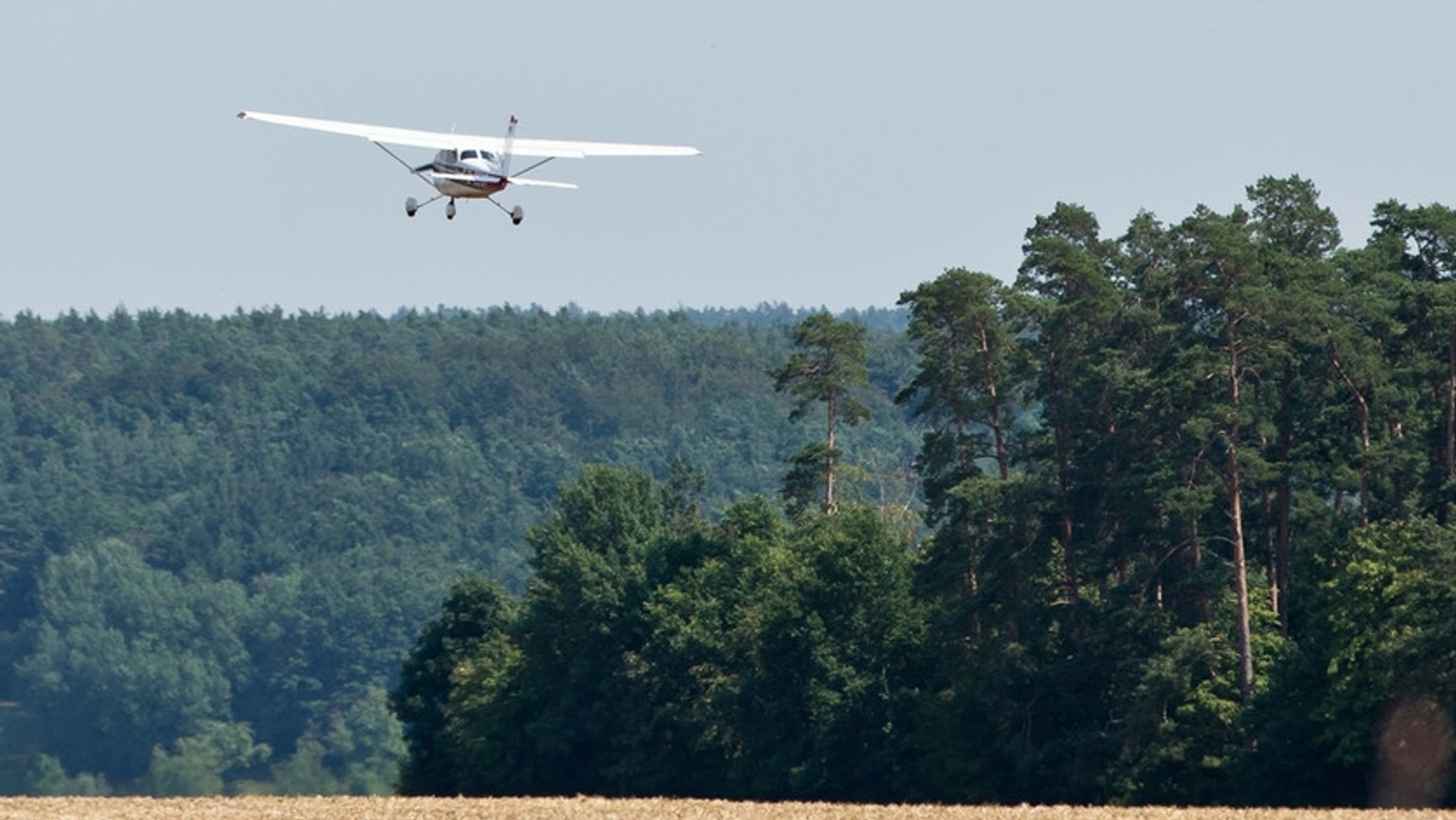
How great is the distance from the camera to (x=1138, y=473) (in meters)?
70.7

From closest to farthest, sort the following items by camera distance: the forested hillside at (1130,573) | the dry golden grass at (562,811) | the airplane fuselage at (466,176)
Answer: the dry golden grass at (562,811), the airplane fuselage at (466,176), the forested hillside at (1130,573)

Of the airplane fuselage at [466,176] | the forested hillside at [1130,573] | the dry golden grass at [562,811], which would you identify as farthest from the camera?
the forested hillside at [1130,573]

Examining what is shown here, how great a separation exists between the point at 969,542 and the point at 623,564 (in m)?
27.4

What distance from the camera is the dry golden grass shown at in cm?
4881

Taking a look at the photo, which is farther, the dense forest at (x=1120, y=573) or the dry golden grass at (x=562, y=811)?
the dense forest at (x=1120, y=573)

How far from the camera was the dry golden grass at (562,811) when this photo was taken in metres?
48.8

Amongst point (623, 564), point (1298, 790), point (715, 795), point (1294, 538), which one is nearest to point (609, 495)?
point (623, 564)

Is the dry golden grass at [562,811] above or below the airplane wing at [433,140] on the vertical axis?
below

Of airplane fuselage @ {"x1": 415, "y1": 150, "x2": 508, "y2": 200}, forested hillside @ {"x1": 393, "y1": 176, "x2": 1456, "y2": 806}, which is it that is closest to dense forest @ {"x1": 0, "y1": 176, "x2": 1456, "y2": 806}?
forested hillside @ {"x1": 393, "y1": 176, "x2": 1456, "y2": 806}

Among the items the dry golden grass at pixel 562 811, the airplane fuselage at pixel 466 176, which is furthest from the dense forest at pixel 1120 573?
the airplane fuselage at pixel 466 176

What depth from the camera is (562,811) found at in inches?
2036

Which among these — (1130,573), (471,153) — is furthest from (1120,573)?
(471,153)

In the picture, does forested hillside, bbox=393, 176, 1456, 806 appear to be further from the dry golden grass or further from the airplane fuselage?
the airplane fuselage

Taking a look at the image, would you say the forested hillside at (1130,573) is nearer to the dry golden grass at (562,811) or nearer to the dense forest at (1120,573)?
the dense forest at (1120,573)
